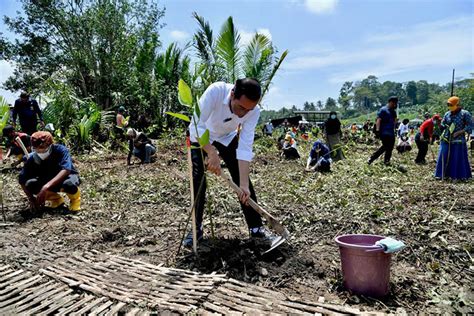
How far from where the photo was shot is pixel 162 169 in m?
7.46

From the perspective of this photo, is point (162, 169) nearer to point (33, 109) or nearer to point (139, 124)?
point (33, 109)

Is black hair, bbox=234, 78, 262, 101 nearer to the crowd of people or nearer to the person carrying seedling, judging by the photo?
the crowd of people

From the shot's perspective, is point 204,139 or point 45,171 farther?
point 45,171

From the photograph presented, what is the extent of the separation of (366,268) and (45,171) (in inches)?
141

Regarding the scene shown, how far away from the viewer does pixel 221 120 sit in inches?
109

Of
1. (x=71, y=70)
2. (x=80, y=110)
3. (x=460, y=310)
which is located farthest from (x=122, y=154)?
(x=460, y=310)

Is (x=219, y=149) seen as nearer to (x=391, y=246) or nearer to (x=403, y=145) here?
(x=391, y=246)

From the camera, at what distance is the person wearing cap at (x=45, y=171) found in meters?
4.02

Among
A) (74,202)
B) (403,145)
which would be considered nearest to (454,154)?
(403,145)

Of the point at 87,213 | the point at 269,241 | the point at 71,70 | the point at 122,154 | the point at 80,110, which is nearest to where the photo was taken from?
the point at 269,241

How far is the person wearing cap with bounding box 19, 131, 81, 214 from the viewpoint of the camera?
A: 4.02 meters

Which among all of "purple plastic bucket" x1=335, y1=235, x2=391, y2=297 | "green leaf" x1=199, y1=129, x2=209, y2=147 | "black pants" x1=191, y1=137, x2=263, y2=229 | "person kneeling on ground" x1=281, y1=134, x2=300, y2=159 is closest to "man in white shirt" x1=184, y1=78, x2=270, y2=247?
"black pants" x1=191, y1=137, x2=263, y2=229

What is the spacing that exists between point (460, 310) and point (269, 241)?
4.36 feet

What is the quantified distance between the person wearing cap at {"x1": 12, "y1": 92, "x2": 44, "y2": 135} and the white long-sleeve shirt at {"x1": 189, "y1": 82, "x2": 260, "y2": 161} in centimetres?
647
